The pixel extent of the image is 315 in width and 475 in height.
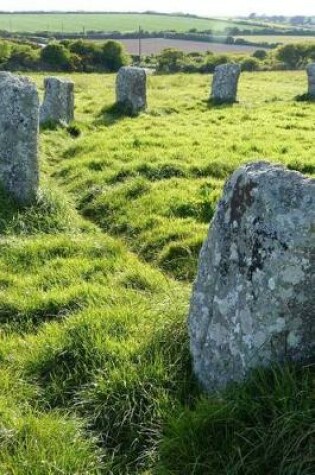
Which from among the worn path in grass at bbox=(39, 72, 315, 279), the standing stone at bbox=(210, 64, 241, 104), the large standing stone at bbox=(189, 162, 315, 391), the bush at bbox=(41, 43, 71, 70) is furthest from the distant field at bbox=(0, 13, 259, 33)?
the large standing stone at bbox=(189, 162, 315, 391)

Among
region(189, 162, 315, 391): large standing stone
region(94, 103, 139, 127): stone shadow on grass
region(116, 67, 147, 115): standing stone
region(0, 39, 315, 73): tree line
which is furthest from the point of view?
region(0, 39, 315, 73): tree line

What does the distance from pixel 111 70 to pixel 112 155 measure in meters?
31.4

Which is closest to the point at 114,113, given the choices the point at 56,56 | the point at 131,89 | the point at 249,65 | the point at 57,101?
the point at 131,89

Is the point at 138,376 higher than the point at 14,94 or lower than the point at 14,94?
lower

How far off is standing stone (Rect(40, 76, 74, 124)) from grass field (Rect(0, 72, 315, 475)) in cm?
444

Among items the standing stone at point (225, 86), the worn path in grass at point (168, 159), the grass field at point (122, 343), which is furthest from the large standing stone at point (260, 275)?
the standing stone at point (225, 86)

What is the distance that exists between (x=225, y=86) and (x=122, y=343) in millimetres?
18566

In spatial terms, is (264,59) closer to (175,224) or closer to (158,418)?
(175,224)

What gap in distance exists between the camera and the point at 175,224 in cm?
887

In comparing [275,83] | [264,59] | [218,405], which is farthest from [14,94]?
[264,59]

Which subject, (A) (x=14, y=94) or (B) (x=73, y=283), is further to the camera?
(A) (x=14, y=94)

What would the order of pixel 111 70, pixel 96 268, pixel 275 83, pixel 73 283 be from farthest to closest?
pixel 111 70 → pixel 275 83 → pixel 96 268 → pixel 73 283

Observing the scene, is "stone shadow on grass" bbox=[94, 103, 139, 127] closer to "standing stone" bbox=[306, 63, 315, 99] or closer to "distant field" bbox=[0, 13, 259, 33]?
"standing stone" bbox=[306, 63, 315, 99]

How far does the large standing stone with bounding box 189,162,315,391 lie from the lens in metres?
4.08
